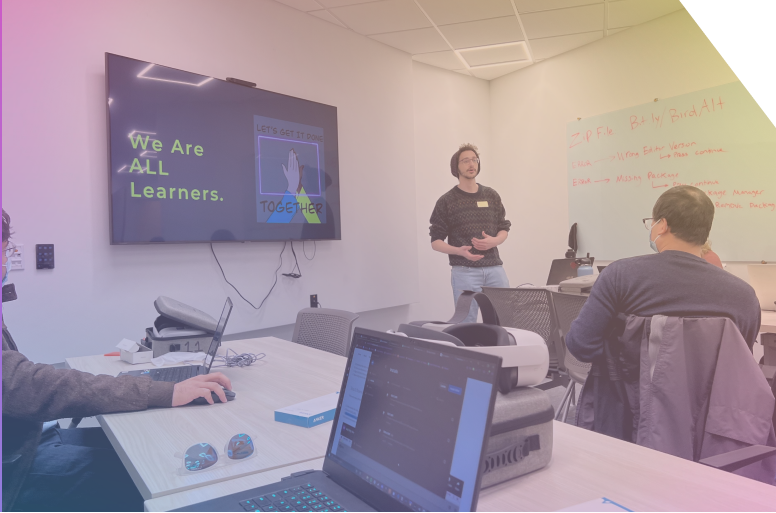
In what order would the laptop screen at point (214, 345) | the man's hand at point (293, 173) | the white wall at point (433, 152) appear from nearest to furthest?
the laptop screen at point (214, 345) → the man's hand at point (293, 173) → the white wall at point (433, 152)

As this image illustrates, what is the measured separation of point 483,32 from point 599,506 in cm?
437

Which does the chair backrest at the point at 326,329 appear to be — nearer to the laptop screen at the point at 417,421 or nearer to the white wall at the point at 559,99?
the laptop screen at the point at 417,421

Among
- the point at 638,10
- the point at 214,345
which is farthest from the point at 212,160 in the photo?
the point at 638,10

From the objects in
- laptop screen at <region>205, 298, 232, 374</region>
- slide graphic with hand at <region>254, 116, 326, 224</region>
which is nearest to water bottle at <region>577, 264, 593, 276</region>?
slide graphic with hand at <region>254, 116, 326, 224</region>

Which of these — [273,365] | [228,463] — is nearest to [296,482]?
[228,463]

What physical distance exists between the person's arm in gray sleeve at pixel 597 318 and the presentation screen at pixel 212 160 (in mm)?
2354

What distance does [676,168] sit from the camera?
406 centimetres

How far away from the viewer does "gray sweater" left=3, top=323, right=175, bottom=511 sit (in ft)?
4.11

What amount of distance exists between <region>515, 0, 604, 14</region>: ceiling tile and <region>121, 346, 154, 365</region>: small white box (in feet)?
11.8

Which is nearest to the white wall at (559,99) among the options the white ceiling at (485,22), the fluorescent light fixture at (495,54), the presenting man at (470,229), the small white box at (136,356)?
the white ceiling at (485,22)

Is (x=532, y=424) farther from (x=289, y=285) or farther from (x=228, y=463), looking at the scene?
(x=289, y=285)

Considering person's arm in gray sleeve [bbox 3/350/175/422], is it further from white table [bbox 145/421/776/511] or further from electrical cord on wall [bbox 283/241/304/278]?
electrical cord on wall [bbox 283/241/304/278]

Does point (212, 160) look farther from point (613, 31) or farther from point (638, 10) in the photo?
point (613, 31)

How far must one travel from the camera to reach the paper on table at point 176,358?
1993 millimetres
